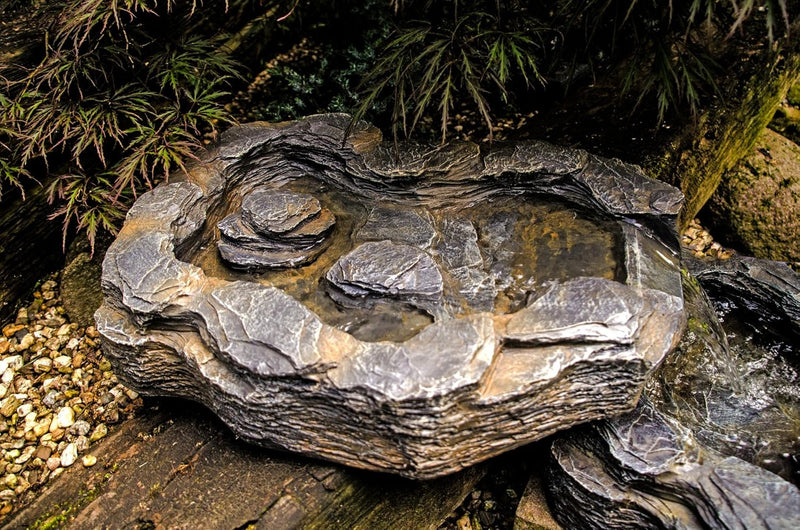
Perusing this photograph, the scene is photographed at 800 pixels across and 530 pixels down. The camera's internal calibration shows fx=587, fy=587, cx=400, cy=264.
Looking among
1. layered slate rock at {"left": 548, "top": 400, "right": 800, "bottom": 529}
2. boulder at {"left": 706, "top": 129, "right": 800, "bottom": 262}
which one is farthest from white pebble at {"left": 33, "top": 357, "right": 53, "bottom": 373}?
boulder at {"left": 706, "top": 129, "right": 800, "bottom": 262}

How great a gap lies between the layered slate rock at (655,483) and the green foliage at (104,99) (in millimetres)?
2321

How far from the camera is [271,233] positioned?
9.11 ft

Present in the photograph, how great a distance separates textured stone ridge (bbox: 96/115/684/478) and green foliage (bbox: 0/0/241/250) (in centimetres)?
32

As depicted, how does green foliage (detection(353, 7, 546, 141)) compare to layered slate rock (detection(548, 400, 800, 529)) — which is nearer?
layered slate rock (detection(548, 400, 800, 529))

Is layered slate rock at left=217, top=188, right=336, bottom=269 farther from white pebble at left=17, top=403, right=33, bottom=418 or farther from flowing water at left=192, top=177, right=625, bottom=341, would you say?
white pebble at left=17, top=403, right=33, bottom=418

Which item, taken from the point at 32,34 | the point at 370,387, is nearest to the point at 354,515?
the point at 370,387

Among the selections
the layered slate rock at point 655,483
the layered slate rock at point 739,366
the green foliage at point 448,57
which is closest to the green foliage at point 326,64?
the green foliage at point 448,57

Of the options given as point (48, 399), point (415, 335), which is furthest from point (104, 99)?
point (415, 335)

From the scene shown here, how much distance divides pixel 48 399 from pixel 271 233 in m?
1.60

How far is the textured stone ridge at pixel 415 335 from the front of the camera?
6.93 ft

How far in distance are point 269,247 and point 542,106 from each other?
7.29 ft

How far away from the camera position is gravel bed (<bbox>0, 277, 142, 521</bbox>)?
290 centimetres

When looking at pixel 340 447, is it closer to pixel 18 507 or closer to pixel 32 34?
pixel 18 507

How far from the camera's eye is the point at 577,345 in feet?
7.13
